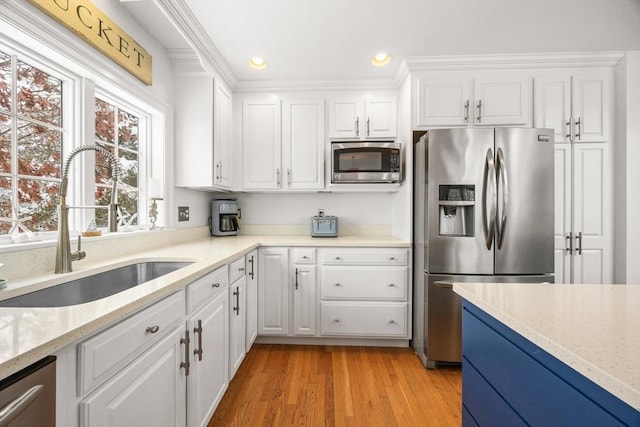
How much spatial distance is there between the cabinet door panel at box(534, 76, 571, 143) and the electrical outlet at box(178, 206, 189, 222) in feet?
10.00

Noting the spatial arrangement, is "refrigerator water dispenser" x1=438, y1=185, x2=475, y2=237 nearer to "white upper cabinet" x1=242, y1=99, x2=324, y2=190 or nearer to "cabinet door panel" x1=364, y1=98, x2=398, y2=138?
"cabinet door panel" x1=364, y1=98, x2=398, y2=138

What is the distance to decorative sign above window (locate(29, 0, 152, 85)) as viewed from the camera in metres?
1.32

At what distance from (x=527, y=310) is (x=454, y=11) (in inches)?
75.6

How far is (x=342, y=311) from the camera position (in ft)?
8.14

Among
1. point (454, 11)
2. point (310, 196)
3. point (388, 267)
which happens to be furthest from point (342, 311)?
point (454, 11)

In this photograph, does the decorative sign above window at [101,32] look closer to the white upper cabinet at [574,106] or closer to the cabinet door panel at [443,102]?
the cabinet door panel at [443,102]

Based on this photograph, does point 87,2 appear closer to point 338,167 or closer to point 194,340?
point 194,340

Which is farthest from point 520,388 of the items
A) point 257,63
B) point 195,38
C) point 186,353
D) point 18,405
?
point 257,63

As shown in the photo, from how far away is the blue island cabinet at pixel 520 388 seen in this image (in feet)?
1.81

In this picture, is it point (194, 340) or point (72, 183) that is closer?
point (194, 340)

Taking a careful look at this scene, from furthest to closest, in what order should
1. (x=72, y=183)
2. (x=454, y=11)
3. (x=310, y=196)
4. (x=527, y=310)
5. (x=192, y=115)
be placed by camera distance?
(x=310, y=196) < (x=192, y=115) < (x=454, y=11) < (x=72, y=183) < (x=527, y=310)

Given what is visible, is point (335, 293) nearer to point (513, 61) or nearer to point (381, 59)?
point (381, 59)

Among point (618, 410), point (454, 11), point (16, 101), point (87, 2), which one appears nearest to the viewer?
point (618, 410)

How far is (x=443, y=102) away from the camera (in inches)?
96.3
